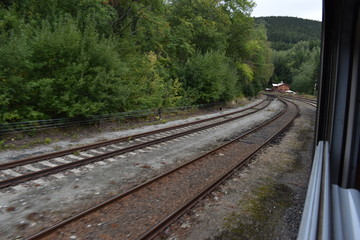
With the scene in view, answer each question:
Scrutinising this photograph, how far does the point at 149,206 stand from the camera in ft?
18.1

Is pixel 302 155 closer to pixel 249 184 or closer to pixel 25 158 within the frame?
pixel 249 184

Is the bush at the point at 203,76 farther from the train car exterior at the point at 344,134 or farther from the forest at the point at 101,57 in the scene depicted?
the train car exterior at the point at 344,134

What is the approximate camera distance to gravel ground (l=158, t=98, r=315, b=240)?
475cm

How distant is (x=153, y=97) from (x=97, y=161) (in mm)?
10010

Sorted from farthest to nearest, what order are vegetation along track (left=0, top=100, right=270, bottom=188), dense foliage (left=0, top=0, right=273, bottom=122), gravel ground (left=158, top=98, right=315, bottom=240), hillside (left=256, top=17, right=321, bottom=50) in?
hillside (left=256, top=17, right=321, bottom=50), dense foliage (left=0, top=0, right=273, bottom=122), vegetation along track (left=0, top=100, right=270, bottom=188), gravel ground (left=158, top=98, right=315, bottom=240)

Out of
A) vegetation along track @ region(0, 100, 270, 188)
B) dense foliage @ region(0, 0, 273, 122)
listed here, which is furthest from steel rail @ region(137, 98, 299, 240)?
dense foliage @ region(0, 0, 273, 122)

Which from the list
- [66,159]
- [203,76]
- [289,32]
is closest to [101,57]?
[66,159]

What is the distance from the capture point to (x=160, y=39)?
23328 mm

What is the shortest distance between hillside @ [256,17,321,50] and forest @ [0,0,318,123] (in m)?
153

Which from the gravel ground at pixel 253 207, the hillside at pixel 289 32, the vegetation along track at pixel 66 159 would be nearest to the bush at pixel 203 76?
the vegetation along track at pixel 66 159

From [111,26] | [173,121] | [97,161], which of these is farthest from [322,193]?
[111,26]

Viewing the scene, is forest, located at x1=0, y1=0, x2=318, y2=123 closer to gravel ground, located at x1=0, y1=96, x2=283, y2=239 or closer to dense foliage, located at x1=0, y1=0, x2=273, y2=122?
dense foliage, located at x1=0, y1=0, x2=273, y2=122

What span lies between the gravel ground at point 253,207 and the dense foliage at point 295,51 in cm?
5267

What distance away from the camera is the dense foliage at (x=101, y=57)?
1087 centimetres
